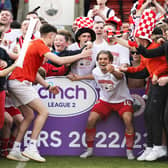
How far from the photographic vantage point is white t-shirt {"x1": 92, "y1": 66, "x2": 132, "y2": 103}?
7914 mm

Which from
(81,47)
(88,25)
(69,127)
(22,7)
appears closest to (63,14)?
(22,7)

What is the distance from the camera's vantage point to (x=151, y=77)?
25.4 feet

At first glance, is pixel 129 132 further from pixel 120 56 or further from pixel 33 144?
pixel 33 144

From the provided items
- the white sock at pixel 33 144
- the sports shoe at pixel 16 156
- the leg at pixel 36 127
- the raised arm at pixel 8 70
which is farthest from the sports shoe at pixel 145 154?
the raised arm at pixel 8 70

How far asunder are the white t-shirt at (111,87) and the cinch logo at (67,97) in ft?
0.86

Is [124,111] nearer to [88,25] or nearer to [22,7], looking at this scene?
[88,25]

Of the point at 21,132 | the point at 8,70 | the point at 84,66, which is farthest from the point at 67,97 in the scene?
the point at 8,70

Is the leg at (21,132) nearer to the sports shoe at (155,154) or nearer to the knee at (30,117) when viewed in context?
the knee at (30,117)

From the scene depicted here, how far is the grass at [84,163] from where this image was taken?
731 cm

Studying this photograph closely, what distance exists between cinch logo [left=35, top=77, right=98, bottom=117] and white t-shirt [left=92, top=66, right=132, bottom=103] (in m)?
0.26

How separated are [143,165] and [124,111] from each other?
0.87 metres

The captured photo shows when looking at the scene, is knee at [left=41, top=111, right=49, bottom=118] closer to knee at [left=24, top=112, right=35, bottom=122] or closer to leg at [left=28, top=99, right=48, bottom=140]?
leg at [left=28, top=99, right=48, bottom=140]

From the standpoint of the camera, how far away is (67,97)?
8.22 metres

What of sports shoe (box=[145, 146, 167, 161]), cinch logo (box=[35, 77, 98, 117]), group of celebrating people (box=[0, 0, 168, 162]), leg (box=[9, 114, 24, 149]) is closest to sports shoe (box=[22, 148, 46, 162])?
group of celebrating people (box=[0, 0, 168, 162])
